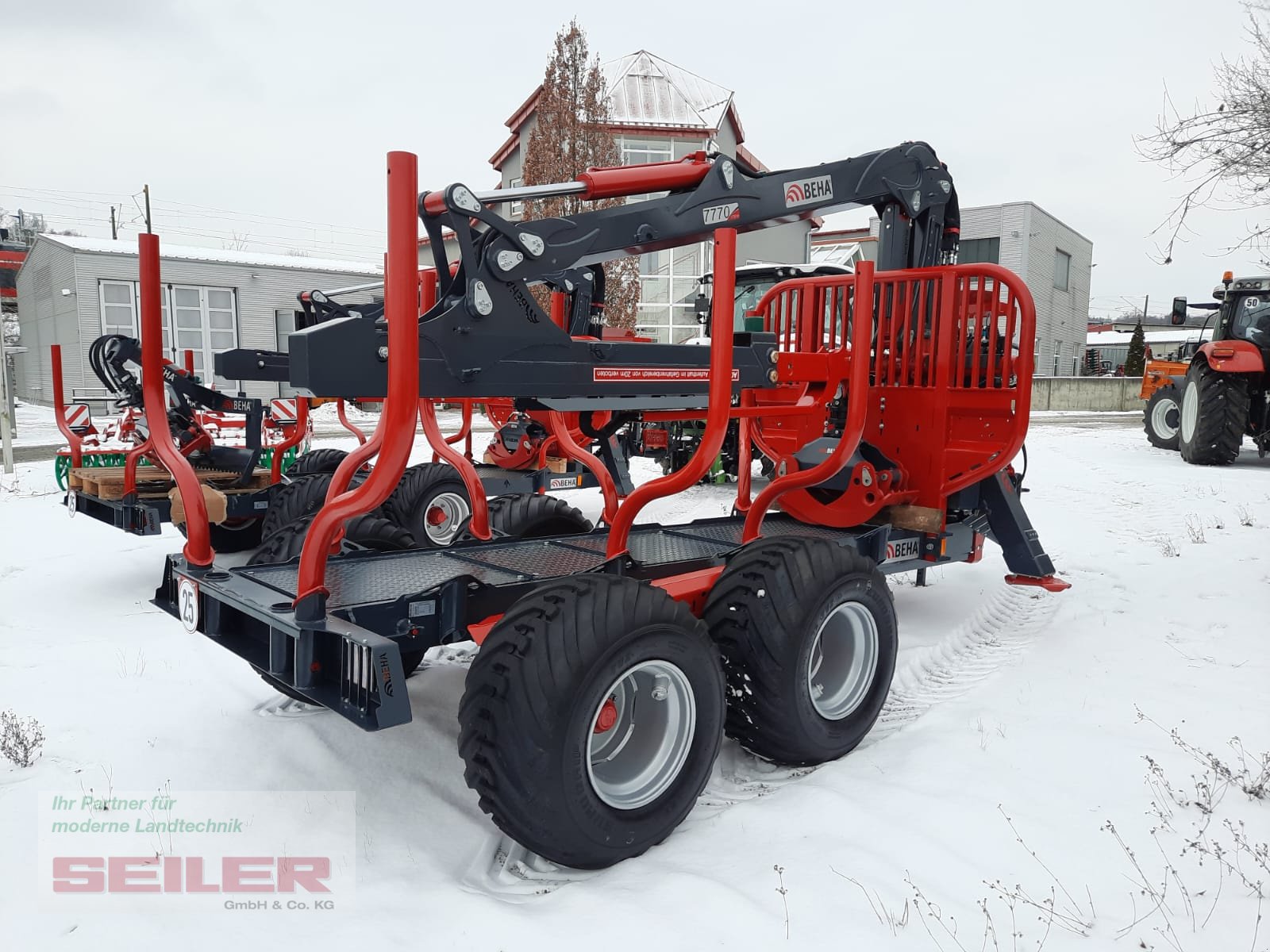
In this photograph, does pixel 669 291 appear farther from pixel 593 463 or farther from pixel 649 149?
pixel 593 463

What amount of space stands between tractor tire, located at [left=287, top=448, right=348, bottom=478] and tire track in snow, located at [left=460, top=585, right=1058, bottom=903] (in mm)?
5674

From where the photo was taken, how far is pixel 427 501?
260 inches

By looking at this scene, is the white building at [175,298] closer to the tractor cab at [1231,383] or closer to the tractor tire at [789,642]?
the tractor cab at [1231,383]

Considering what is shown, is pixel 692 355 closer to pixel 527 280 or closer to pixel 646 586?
pixel 527 280

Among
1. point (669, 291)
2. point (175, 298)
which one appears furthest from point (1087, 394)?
point (175, 298)

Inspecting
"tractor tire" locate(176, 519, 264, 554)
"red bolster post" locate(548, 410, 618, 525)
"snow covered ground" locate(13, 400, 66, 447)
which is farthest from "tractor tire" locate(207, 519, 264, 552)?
"snow covered ground" locate(13, 400, 66, 447)

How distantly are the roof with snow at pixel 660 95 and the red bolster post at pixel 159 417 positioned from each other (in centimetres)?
1929

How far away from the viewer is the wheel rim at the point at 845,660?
3.68 m

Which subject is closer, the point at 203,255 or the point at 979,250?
the point at 203,255

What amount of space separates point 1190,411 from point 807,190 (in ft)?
35.4

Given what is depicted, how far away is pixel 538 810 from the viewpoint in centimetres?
259

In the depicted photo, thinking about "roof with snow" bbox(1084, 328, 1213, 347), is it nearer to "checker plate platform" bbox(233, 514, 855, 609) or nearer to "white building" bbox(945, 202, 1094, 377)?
"white building" bbox(945, 202, 1094, 377)

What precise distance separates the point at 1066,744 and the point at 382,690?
2743 mm

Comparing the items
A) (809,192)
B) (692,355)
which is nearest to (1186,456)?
(809,192)
